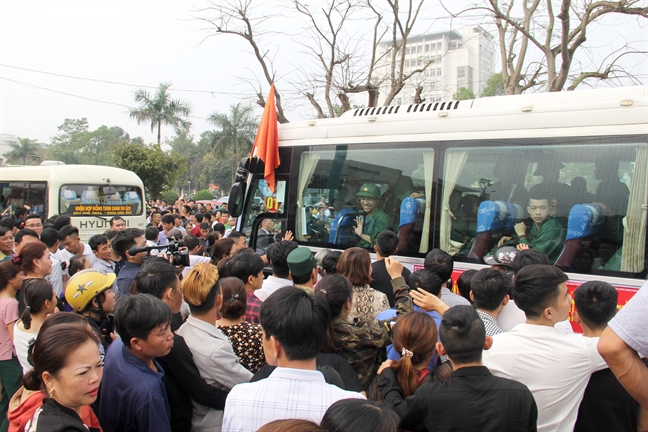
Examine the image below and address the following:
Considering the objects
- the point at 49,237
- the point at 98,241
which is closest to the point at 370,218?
the point at 98,241

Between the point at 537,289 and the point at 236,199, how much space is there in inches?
183

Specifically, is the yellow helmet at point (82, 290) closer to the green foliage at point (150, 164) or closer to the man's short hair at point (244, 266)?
the man's short hair at point (244, 266)

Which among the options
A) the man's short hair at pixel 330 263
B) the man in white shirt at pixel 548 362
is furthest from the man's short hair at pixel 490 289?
the man's short hair at pixel 330 263

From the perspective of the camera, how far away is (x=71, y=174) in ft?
41.2

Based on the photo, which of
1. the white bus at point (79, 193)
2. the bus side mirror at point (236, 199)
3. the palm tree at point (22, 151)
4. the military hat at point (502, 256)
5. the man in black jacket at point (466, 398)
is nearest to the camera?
the man in black jacket at point (466, 398)

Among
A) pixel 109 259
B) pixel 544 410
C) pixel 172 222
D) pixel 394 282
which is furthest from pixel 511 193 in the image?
pixel 172 222

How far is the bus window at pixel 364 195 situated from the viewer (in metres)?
5.34

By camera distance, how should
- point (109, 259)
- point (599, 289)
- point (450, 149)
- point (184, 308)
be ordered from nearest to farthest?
point (599, 289)
point (184, 308)
point (450, 149)
point (109, 259)

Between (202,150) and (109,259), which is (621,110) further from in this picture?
(202,150)

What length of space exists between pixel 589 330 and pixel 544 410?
0.53 m

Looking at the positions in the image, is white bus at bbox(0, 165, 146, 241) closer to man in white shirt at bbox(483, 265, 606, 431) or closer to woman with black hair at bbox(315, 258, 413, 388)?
woman with black hair at bbox(315, 258, 413, 388)

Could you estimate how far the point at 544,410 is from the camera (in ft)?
7.66

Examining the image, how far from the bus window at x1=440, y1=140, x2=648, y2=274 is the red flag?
229 cm

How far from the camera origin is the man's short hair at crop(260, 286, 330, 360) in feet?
6.17
